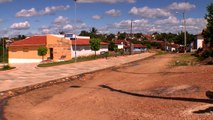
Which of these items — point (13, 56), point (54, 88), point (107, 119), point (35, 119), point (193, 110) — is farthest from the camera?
point (13, 56)

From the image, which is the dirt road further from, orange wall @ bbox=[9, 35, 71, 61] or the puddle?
orange wall @ bbox=[9, 35, 71, 61]

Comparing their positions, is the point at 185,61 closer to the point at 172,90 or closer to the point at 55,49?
the point at 172,90

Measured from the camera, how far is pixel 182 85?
14234 mm

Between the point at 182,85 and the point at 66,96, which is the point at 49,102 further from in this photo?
the point at 182,85

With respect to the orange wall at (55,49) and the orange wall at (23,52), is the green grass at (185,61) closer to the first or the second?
the orange wall at (55,49)

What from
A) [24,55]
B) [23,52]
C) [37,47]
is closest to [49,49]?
[37,47]

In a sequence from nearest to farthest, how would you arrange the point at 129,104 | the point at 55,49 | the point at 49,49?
1. the point at 129,104
2. the point at 55,49
3. the point at 49,49

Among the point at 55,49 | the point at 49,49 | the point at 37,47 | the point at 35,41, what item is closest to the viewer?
the point at 55,49

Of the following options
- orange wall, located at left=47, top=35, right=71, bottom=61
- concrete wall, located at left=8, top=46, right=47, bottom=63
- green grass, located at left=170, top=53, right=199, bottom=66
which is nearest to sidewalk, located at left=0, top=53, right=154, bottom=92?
green grass, located at left=170, top=53, right=199, bottom=66

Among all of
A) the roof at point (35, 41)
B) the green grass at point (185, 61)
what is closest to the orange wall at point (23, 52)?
Result: the roof at point (35, 41)

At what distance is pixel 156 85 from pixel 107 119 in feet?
17.7

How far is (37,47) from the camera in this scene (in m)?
57.3

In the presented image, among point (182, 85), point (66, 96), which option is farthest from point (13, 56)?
point (182, 85)

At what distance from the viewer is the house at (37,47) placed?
55.8 metres
